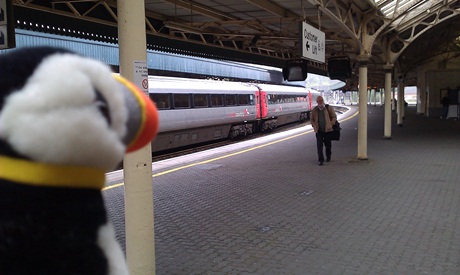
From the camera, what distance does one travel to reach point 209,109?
17688 mm

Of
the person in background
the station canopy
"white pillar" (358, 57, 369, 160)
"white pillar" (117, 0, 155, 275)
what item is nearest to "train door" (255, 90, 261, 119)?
the station canopy

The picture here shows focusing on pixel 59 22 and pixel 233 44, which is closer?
pixel 59 22

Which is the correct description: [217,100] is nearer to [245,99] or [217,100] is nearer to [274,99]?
[245,99]

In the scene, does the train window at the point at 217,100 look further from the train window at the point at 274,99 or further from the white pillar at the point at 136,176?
the white pillar at the point at 136,176

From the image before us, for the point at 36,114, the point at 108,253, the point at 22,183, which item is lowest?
the point at 108,253

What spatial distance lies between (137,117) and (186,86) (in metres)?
15.1

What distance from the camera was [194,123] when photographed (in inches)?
649

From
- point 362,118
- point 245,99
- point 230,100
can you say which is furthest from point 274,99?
point 362,118

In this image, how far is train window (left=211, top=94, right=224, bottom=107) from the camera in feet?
59.4

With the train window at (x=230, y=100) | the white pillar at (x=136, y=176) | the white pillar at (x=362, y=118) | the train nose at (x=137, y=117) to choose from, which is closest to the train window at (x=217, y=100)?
the train window at (x=230, y=100)

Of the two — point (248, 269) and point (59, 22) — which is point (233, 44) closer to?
point (59, 22)

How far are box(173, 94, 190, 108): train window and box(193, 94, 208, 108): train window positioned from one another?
53cm

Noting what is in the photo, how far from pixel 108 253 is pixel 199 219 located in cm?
498

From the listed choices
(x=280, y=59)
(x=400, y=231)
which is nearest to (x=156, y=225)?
(x=400, y=231)
